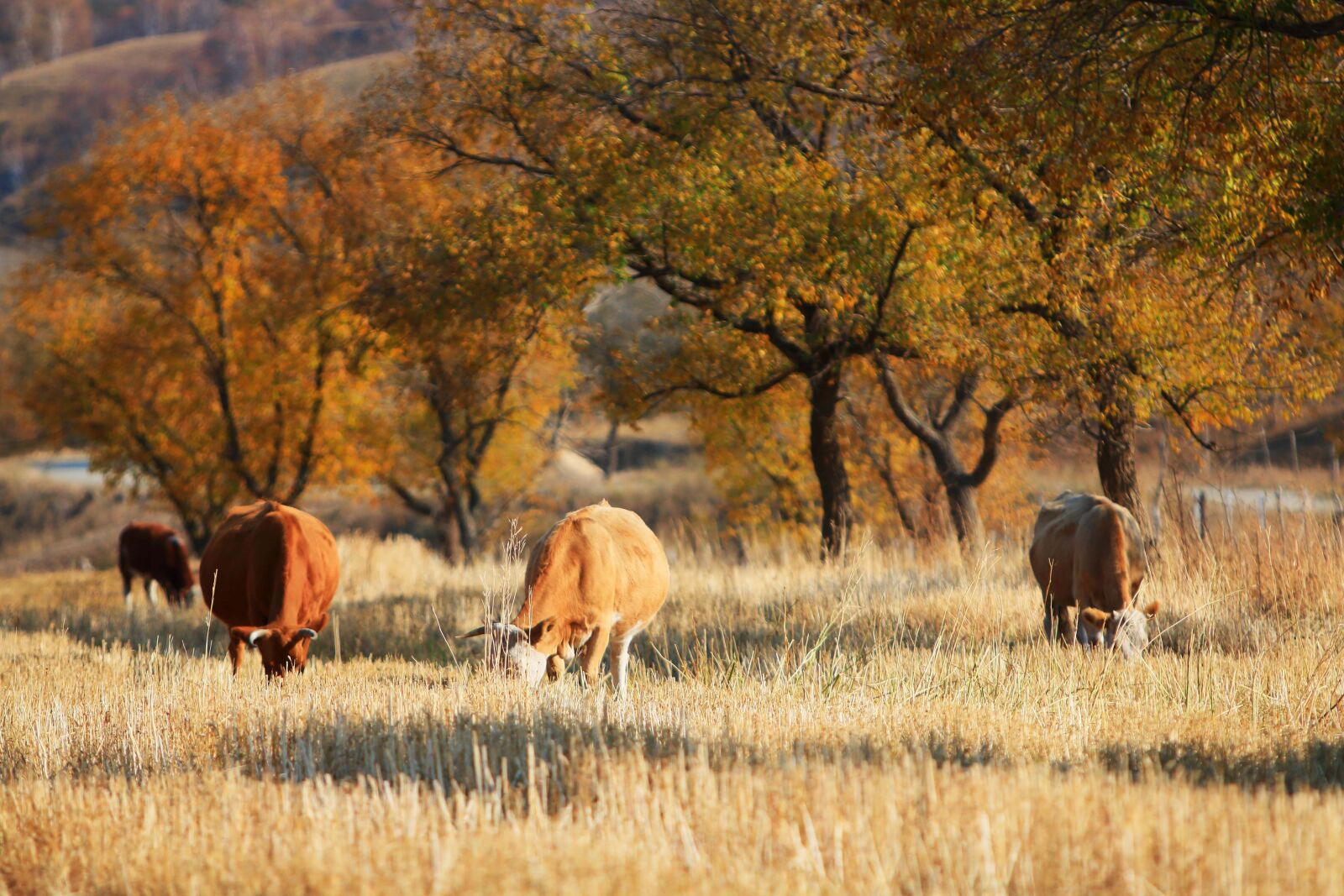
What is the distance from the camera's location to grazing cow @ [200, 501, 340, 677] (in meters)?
9.96

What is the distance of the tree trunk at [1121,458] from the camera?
1338 centimetres

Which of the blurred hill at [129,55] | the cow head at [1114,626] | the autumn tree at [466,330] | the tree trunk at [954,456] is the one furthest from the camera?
the blurred hill at [129,55]

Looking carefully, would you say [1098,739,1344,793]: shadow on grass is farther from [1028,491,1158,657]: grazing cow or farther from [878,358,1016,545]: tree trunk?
[878,358,1016,545]: tree trunk

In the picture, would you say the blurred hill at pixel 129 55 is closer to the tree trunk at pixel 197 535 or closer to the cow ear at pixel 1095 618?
the tree trunk at pixel 197 535

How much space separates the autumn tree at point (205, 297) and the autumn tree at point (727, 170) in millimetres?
9514

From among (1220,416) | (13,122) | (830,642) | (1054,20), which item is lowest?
(830,642)

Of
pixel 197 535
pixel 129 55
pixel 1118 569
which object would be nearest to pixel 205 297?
pixel 197 535

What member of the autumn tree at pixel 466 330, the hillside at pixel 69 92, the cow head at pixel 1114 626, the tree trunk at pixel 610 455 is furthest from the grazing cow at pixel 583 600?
the hillside at pixel 69 92

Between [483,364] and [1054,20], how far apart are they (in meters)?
9.91

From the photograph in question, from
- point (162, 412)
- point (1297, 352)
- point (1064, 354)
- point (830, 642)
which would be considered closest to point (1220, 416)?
point (1297, 352)

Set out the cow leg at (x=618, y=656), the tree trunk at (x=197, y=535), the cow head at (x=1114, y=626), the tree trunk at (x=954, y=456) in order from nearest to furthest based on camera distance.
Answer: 1. the cow leg at (x=618, y=656)
2. the cow head at (x=1114, y=626)
3. the tree trunk at (x=954, y=456)
4. the tree trunk at (x=197, y=535)

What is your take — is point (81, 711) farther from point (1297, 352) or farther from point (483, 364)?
point (1297, 352)

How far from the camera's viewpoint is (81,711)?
749 cm

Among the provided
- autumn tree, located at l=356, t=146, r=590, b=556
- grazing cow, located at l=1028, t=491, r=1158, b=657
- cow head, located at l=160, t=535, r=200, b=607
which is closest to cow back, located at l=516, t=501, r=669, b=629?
grazing cow, located at l=1028, t=491, r=1158, b=657
